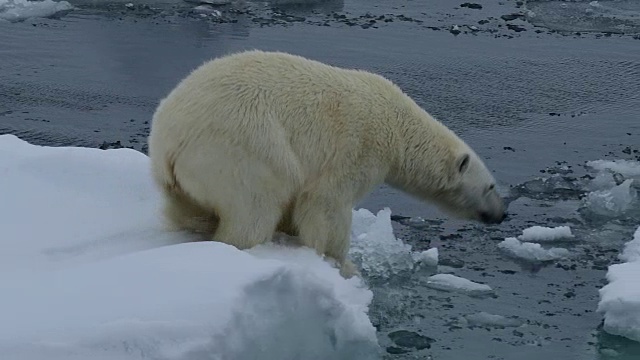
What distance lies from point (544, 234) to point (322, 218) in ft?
6.55

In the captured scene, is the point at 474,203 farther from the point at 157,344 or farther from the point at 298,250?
the point at 157,344

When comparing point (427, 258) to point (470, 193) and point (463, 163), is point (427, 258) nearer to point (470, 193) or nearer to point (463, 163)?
point (470, 193)

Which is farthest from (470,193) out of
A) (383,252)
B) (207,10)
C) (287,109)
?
(207,10)

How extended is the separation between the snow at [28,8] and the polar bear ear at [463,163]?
25.5 feet

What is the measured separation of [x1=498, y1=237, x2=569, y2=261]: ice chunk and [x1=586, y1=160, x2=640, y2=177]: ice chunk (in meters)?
1.62

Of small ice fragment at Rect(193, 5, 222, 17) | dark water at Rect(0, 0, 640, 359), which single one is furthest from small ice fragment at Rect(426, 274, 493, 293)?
small ice fragment at Rect(193, 5, 222, 17)

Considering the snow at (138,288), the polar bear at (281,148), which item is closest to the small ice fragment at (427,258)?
the polar bear at (281,148)

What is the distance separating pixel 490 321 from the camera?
514 cm

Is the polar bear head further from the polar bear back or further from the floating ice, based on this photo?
the polar bear back

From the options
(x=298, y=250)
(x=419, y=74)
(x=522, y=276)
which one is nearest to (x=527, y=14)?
(x=419, y=74)

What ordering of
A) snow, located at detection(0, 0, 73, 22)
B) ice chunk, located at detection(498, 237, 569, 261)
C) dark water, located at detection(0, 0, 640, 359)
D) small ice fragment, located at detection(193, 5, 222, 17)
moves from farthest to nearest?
1. small ice fragment, located at detection(193, 5, 222, 17)
2. snow, located at detection(0, 0, 73, 22)
3. ice chunk, located at detection(498, 237, 569, 261)
4. dark water, located at detection(0, 0, 640, 359)

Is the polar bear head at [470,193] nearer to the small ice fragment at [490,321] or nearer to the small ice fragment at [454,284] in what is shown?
the small ice fragment at [454,284]

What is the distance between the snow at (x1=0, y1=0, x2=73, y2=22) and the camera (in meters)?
12.0

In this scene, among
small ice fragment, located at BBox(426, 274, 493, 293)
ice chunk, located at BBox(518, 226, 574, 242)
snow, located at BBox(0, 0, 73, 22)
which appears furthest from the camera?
snow, located at BBox(0, 0, 73, 22)
